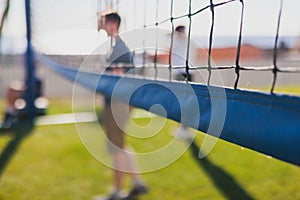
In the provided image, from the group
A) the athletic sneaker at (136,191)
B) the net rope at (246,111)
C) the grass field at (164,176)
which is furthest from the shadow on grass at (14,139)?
the net rope at (246,111)

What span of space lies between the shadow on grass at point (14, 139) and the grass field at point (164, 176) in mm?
46

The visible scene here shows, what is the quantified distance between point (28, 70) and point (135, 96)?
12.5 feet

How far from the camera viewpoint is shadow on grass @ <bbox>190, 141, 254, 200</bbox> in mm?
2316

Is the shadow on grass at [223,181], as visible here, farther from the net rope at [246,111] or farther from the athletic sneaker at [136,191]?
the net rope at [246,111]

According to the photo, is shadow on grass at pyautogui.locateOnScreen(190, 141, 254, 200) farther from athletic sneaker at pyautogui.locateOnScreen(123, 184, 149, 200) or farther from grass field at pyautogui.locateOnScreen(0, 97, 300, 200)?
athletic sneaker at pyautogui.locateOnScreen(123, 184, 149, 200)

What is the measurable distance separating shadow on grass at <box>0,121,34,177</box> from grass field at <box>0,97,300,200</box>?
1.8 inches

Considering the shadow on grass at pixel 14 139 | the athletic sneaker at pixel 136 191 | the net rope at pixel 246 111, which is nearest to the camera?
the net rope at pixel 246 111

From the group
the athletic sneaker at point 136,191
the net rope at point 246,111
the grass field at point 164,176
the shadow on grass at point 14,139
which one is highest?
the net rope at point 246,111

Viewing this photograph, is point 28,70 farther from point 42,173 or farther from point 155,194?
point 155,194

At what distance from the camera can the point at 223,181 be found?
2.57 metres

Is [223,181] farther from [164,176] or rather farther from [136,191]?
[136,191]

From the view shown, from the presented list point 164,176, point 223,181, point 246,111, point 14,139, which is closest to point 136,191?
point 164,176

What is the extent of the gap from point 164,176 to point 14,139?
166 centimetres

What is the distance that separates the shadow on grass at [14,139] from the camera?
3062mm
